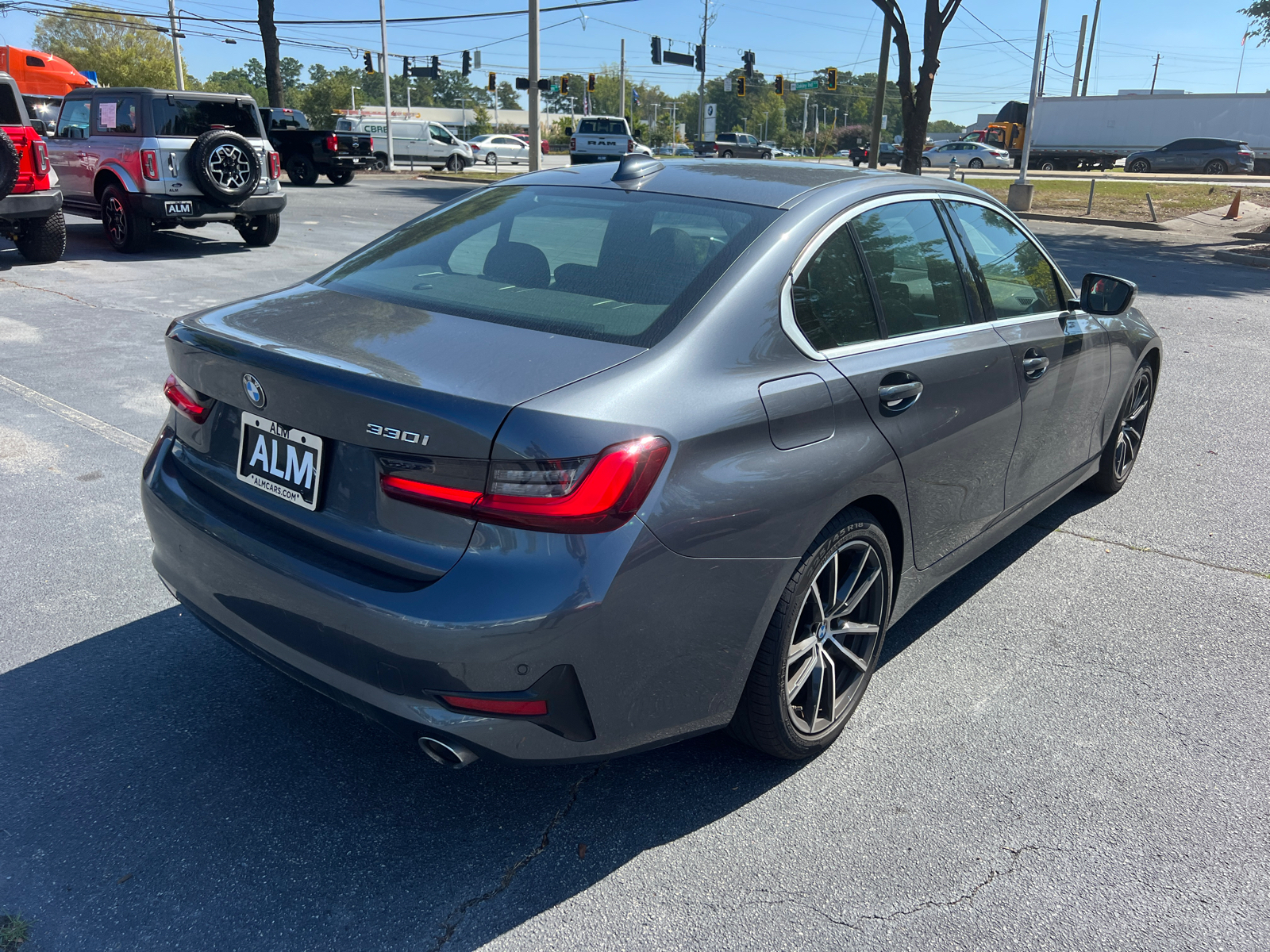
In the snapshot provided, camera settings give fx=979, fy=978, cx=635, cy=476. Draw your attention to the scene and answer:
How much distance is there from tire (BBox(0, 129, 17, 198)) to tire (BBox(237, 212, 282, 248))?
11.1 ft

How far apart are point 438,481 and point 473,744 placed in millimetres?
581

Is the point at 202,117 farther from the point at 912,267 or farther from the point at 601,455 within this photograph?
the point at 601,455

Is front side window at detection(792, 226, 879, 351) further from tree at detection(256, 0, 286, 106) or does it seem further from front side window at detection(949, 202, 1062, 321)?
tree at detection(256, 0, 286, 106)

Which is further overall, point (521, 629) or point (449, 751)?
point (449, 751)

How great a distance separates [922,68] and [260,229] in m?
16.2

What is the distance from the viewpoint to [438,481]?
2.12m

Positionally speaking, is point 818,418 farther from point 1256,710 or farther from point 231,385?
point 1256,710

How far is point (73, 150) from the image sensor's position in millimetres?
12773

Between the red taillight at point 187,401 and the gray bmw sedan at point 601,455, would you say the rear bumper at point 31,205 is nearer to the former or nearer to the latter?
the gray bmw sedan at point 601,455

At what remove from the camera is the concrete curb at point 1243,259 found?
15.4 meters

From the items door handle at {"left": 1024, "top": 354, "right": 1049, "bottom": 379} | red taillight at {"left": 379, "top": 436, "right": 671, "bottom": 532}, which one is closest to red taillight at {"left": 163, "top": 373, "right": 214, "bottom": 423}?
red taillight at {"left": 379, "top": 436, "right": 671, "bottom": 532}

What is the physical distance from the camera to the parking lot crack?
7.27ft

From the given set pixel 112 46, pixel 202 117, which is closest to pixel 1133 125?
pixel 202 117

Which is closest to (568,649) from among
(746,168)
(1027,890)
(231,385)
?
(231,385)
